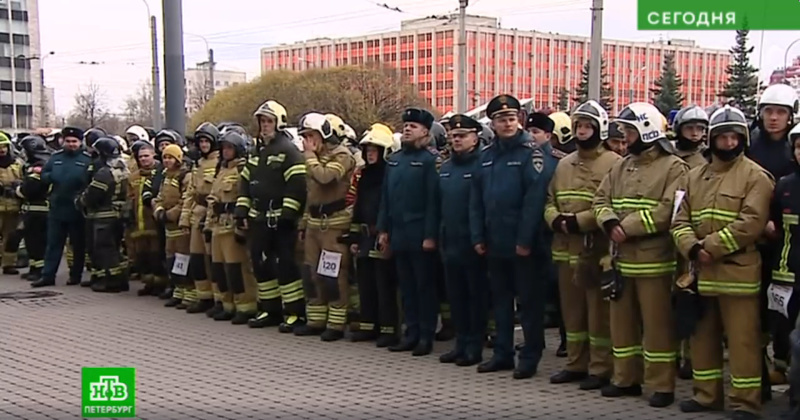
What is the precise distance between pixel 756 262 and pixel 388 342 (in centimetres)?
368

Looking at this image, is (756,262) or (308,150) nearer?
(756,262)

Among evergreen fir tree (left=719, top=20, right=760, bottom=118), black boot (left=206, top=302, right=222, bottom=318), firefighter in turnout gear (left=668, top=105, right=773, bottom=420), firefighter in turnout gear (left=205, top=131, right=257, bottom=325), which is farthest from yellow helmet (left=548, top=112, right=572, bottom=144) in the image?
evergreen fir tree (left=719, top=20, right=760, bottom=118)

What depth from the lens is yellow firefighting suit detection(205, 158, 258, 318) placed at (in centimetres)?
993

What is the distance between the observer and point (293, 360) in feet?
27.3

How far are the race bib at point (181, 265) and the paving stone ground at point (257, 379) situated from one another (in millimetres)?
651

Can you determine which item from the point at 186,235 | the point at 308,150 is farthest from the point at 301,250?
the point at 186,235

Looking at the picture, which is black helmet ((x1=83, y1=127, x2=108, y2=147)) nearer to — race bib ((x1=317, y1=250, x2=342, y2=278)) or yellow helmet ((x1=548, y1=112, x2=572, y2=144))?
race bib ((x1=317, y1=250, x2=342, y2=278))

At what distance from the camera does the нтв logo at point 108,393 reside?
669cm

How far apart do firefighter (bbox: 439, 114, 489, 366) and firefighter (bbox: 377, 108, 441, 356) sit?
7.1 inches

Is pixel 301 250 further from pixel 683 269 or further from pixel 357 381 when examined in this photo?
pixel 683 269

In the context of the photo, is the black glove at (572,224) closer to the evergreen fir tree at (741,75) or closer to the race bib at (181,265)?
the race bib at (181,265)

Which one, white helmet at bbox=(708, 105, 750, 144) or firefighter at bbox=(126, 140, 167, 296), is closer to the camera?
white helmet at bbox=(708, 105, 750, 144)

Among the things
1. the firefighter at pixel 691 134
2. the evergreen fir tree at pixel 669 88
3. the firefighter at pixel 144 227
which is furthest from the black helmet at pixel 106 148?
the evergreen fir tree at pixel 669 88

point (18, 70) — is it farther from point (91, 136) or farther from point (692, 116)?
point (692, 116)
